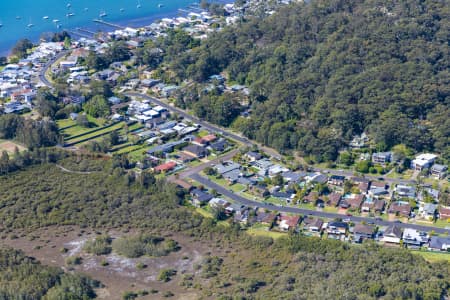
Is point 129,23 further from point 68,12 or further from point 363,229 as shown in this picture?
point 363,229

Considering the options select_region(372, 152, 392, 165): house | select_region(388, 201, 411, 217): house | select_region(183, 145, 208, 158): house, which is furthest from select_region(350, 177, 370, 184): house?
select_region(183, 145, 208, 158): house

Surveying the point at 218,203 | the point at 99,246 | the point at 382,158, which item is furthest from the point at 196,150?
the point at 382,158

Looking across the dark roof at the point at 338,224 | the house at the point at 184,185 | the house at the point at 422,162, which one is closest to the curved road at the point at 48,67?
the house at the point at 184,185

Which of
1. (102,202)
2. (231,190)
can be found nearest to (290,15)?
(231,190)

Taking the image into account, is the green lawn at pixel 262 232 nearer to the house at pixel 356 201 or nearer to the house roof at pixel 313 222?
the house roof at pixel 313 222

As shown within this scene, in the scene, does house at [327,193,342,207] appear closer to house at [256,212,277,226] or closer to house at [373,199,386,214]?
house at [373,199,386,214]
